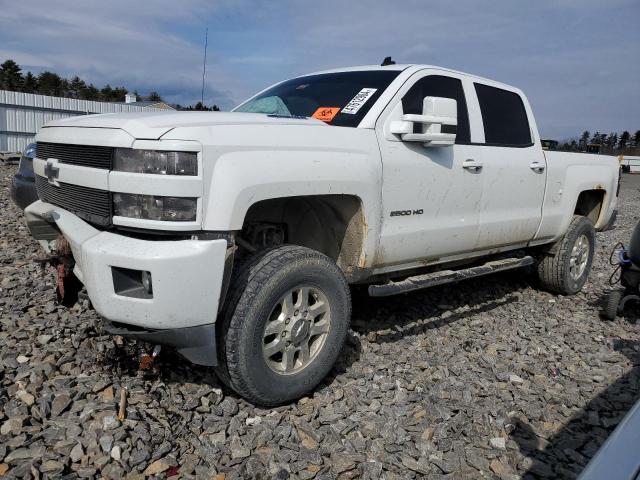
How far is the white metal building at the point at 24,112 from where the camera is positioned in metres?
16.3

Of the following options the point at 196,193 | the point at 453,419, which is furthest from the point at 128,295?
the point at 453,419

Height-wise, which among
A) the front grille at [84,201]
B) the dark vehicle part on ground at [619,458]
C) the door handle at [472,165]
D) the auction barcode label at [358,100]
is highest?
the auction barcode label at [358,100]

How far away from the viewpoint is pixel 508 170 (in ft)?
13.9

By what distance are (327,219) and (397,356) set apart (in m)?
1.12

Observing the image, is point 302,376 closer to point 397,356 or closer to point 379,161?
point 397,356

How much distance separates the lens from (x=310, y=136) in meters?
2.88

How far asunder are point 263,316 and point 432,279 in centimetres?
149

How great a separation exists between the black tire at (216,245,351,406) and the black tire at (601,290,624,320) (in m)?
3.04

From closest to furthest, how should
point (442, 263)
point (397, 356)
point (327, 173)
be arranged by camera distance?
point (327, 173)
point (397, 356)
point (442, 263)

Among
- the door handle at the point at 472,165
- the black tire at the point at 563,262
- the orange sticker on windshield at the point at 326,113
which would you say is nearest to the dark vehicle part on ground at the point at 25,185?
the orange sticker on windshield at the point at 326,113

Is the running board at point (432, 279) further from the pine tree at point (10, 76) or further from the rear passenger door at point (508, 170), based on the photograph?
the pine tree at point (10, 76)

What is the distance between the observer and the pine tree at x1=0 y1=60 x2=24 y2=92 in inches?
1892

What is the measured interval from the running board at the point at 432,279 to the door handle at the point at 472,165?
758mm

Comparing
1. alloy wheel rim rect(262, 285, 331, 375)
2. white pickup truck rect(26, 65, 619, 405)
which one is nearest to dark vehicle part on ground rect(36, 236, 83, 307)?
white pickup truck rect(26, 65, 619, 405)
